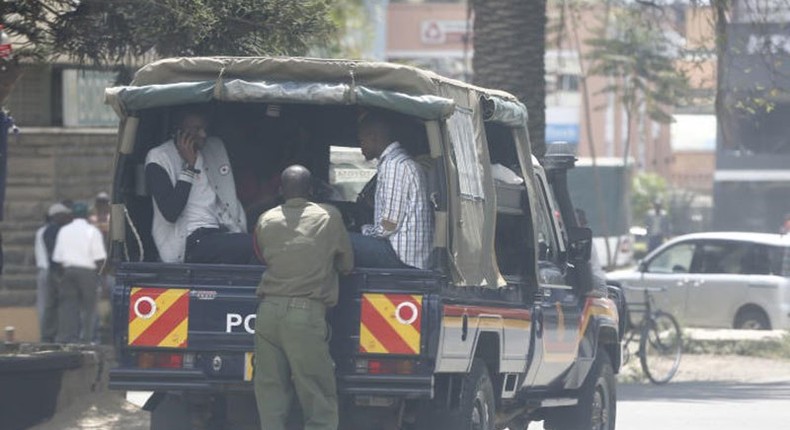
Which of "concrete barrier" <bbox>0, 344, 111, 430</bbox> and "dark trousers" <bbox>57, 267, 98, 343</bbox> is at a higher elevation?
"concrete barrier" <bbox>0, 344, 111, 430</bbox>

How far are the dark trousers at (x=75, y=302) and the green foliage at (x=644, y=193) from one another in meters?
34.0

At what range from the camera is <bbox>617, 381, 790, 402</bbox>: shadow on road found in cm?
1664

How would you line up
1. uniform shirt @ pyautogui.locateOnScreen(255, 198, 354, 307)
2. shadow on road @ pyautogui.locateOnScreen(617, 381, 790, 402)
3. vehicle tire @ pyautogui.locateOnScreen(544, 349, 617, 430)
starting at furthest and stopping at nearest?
shadow on road @ pyautogui.locateOnScreen(617, 381, 790, 402) → vehicle tire @ pyautogui.locateOnScreen(544, 349, 617, 430) → uniform shirt @ pyautogui.locateOnScreen(255, 198, 354, 307)

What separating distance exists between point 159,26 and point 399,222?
3332mm

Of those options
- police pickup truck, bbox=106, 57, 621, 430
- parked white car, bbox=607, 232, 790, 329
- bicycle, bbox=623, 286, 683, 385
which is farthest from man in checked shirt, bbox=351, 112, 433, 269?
parked white car, bbox=607, 232, 790, 329

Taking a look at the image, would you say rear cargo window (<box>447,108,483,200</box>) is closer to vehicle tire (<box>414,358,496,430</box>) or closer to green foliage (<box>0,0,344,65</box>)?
vehicle tire (<box>414,358,496,430</box>)

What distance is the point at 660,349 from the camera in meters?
19.7

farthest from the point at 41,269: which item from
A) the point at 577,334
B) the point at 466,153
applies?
the point at 466,153

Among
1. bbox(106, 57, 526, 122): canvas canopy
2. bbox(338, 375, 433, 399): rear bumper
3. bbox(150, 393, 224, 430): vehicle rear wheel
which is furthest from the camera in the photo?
bbox(150, 393, 224, 430): vehicle rear wheel

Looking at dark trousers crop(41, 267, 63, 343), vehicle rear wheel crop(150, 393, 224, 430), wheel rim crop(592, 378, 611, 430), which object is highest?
vehicle rear wheel crop(150, 393, 224, 430)

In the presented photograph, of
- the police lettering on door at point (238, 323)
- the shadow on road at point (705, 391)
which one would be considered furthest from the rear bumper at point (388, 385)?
the shadow on road at point (705, 391)

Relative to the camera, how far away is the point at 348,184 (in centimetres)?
1120

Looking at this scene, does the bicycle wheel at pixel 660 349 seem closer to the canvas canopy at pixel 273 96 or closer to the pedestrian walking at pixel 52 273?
the pedestrian walking at pixel 52 273

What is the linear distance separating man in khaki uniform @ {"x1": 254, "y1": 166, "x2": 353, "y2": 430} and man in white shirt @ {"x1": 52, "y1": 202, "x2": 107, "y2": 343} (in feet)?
35.2
